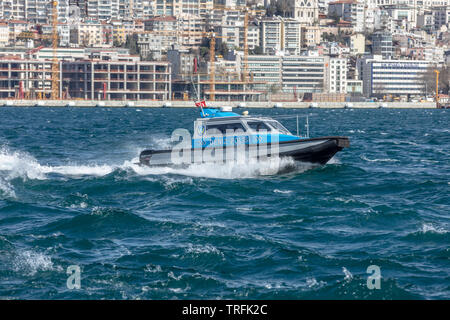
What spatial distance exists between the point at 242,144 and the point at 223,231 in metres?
9.12

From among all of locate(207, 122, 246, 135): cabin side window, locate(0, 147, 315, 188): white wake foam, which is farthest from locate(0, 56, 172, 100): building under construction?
locate(207, 122, 246, 135): cabin side window

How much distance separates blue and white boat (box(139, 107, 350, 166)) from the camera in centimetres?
2700

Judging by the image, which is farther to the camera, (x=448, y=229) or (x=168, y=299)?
(x=448, y=229)

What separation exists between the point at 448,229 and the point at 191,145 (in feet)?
37.7

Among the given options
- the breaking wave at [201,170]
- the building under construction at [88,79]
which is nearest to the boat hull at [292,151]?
the breaking wave at [201,170]

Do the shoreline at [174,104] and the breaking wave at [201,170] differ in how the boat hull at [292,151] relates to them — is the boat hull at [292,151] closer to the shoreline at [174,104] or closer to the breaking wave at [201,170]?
the breaking wave at [201,170]

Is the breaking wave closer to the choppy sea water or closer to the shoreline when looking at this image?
the choppy sea water

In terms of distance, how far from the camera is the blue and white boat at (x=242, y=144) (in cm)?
2700

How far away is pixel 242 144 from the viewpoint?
2705 centimetres

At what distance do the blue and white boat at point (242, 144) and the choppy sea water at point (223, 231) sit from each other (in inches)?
16.0

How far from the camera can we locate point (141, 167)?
28297 mm
